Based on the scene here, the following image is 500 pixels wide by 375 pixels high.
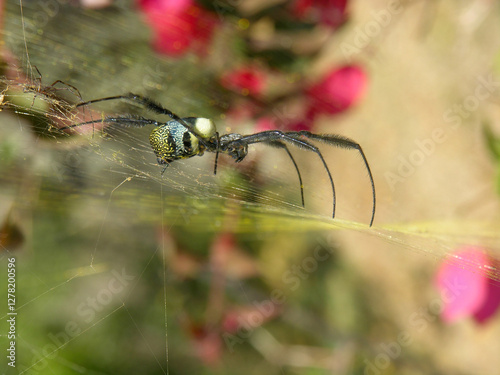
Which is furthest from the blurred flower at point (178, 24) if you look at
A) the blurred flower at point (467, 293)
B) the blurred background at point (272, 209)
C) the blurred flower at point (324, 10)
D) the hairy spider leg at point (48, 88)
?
the blurred flower at point (467, 293)

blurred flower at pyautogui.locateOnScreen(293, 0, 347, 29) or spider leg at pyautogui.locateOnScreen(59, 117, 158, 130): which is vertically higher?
blurred flower at pyautogui.locateOnScreen(293, 0, 347, 29)

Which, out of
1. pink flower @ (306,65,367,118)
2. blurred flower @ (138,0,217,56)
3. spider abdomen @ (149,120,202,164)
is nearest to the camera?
spider abdomen @ (149,120,202,164)

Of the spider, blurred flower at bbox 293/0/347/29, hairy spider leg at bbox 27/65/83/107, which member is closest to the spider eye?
the spider

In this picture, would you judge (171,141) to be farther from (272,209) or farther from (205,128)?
(272,209)

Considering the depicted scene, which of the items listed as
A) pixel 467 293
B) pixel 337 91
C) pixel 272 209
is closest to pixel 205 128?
pixel 272 209

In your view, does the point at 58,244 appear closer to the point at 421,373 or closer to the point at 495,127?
the point at 421,373

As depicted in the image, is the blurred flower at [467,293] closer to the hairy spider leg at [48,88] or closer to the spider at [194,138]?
the spider at [194,138]

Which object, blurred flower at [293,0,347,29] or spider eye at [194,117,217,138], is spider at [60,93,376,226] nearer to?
spider eye at [194,117,217,138]
